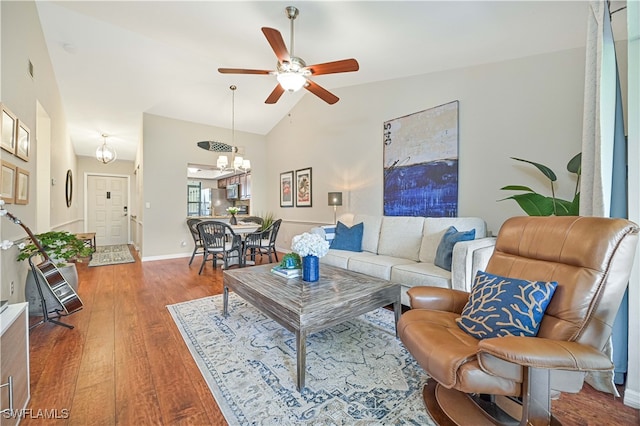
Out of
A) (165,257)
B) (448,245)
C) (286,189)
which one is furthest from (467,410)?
(165,257)

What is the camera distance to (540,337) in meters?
1.32

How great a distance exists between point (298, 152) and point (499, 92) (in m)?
3.78

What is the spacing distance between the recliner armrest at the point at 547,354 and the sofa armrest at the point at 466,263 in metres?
1.16

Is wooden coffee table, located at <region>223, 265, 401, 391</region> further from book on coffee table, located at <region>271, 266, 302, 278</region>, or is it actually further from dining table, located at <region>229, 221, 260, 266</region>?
dining table, located at <region>229, 221, 260, 266</region>

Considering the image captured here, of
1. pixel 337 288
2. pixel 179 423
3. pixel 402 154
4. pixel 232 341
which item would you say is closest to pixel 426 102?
pixel 402 154

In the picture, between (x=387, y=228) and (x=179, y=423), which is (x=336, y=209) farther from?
(x=179, y=423)

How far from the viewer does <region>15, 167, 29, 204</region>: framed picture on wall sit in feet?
7.75

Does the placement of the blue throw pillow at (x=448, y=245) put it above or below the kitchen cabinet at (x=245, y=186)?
below

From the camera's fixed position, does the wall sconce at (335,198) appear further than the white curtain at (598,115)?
Yes

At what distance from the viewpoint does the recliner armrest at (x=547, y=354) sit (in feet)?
3.24

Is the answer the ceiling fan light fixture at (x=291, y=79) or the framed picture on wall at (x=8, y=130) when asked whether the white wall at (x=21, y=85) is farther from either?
the ceiling fan light fixture at (x=291, y=79)

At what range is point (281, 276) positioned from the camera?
239 cm

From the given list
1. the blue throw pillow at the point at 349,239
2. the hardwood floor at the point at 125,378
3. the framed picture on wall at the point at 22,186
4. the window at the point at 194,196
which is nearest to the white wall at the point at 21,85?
the framed picture on wall at the point at 22,186

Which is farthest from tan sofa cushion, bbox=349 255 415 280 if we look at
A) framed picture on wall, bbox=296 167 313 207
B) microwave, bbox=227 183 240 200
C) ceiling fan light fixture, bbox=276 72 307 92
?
microwave, bbox=227 183 240 200
